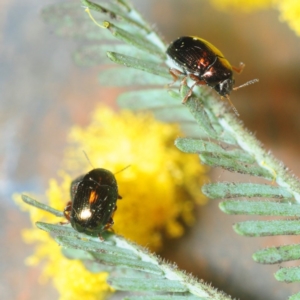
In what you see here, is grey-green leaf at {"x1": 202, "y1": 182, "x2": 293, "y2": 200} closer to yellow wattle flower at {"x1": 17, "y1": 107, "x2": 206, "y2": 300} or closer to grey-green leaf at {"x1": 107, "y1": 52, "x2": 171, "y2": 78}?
grey-green leaf at {"x1": 107, "y1": 52, "x2": 171, "y2": 78}

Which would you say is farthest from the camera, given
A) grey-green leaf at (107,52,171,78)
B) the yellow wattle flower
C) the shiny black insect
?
the yellow wattle flower

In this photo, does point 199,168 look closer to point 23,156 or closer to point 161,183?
point 161,183

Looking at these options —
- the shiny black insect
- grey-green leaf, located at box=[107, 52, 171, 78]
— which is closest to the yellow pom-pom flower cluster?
the shiny black insect

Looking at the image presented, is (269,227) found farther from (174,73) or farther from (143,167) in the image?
(143,167)

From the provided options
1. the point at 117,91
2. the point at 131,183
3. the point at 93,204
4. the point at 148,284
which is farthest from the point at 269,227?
the point at 117,91

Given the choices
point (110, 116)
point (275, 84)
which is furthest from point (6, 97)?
point (275, 84)

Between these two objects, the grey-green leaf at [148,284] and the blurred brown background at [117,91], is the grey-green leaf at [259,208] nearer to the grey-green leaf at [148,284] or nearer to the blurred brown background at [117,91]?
the grey-green leaf at [148,284]
